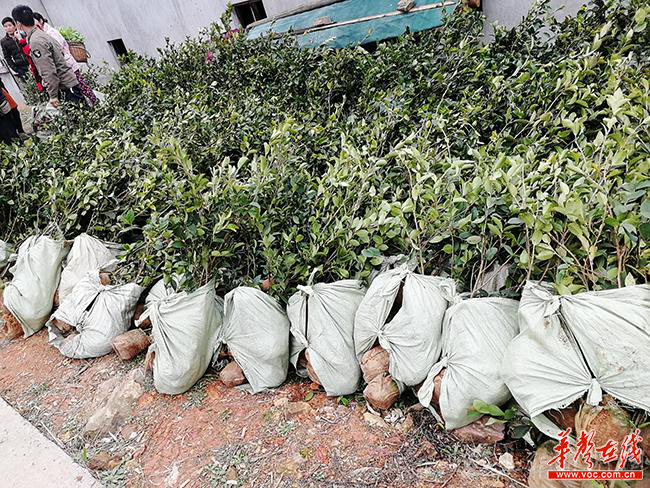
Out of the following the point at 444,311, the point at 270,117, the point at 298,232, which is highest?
the point at 270,117

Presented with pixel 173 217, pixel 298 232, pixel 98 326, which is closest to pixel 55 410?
pixel 98 326

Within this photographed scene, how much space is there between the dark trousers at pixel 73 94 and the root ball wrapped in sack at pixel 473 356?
220 inches

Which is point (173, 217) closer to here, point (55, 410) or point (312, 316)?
point (312, 316)

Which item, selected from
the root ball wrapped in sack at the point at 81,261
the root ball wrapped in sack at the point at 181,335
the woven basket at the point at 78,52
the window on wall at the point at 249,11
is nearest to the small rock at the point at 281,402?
the root ball wrapped in sack at the point at 181,335

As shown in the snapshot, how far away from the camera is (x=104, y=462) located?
6.32 feet

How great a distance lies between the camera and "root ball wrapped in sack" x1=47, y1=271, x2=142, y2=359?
249cm

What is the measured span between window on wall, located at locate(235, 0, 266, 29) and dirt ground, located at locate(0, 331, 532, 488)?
20.2 feet

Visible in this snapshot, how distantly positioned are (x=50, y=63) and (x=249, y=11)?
3.21 m

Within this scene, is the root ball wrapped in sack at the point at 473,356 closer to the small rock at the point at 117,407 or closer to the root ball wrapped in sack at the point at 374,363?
the root ball wrapped in sack at the point at 374,363

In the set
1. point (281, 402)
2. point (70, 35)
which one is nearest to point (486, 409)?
point (281, 402)

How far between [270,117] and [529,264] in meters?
2.17

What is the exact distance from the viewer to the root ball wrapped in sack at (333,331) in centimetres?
193

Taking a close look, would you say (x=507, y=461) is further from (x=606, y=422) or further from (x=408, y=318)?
(x=408, y=318)

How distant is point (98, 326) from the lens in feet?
8.14
